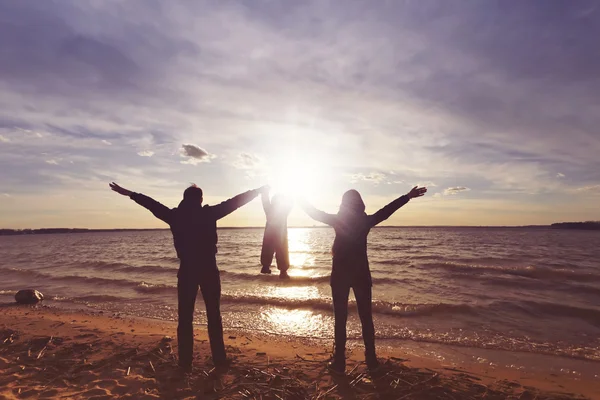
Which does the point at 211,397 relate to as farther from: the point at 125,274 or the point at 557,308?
the point at 125,274

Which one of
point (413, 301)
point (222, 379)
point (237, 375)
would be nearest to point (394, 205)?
point (237, 375)

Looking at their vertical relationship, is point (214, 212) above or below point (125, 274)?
above

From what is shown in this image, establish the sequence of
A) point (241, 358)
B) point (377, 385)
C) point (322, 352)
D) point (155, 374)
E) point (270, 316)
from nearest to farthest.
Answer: point (377, 385), point (155, 374), point (241, 358), point (322, 352), point (270, 316)

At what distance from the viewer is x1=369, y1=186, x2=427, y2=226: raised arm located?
533cm

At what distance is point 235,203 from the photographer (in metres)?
5.55

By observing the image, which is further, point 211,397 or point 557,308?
point 557,308

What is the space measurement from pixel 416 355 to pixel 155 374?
18.3 feet

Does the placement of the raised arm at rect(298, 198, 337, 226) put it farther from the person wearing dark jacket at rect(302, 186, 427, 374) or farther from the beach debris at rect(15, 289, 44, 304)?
the beach debris at rect(15, 289, 44, 304)

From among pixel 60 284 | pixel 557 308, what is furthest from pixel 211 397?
pixel 60 284

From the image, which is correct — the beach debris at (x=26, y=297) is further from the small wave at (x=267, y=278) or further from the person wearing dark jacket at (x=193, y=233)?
the person wearing dark jacket at (x=193, y=233)

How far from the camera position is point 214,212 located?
551 cm

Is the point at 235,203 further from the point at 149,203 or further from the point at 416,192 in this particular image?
the point at 416,192

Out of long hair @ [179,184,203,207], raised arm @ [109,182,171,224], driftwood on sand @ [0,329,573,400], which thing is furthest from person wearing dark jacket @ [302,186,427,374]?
raised arm @ [109,182,171,224]

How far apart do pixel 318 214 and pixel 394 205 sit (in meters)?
1.19
